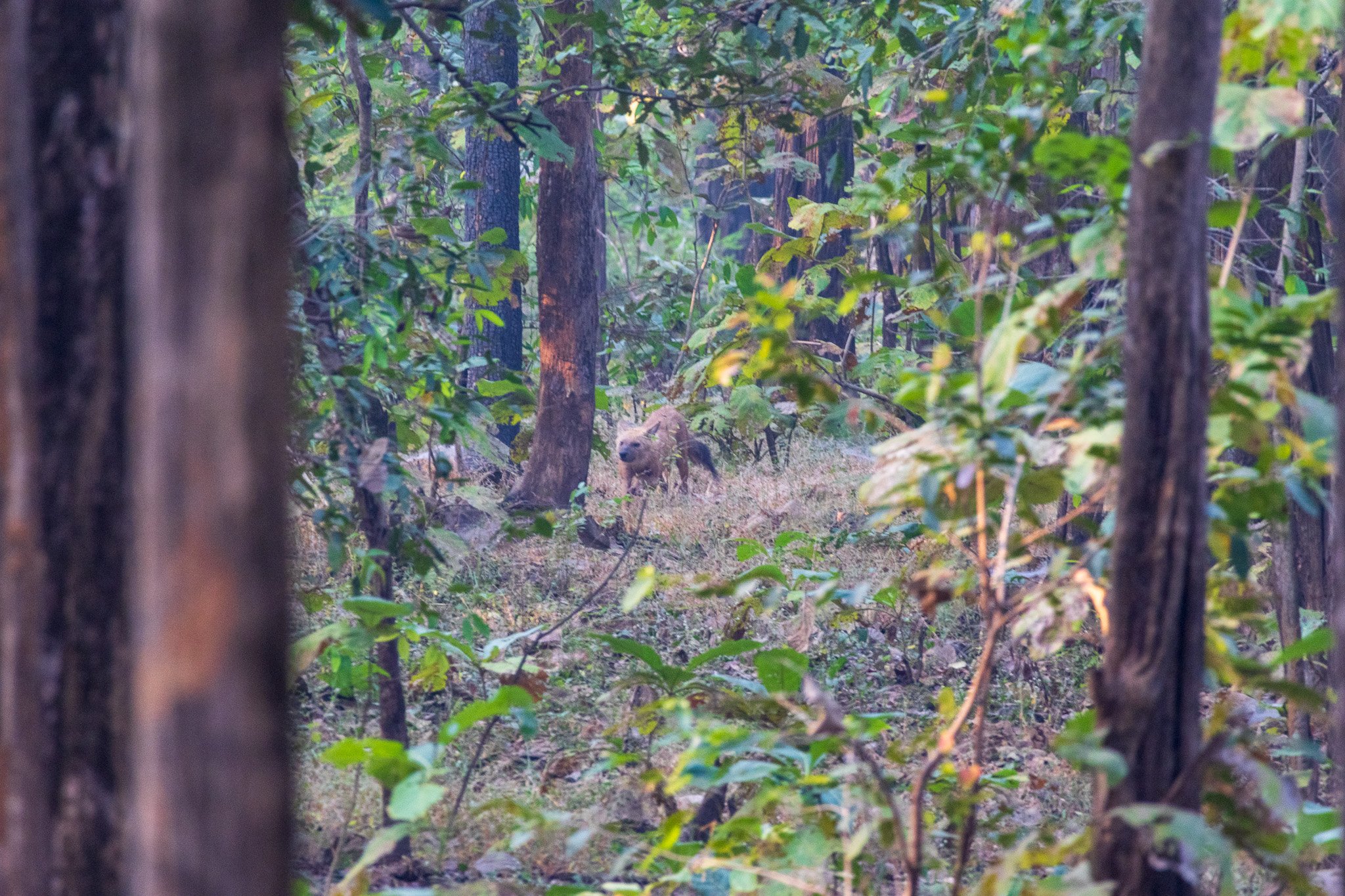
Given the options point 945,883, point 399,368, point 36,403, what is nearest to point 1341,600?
point 36,403

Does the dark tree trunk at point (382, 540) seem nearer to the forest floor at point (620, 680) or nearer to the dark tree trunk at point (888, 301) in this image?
the forest floor at point (620, 680)

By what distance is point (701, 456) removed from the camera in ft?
34.5

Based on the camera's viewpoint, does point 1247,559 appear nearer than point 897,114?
Yes

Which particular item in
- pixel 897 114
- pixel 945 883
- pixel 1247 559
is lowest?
pixel 945 883

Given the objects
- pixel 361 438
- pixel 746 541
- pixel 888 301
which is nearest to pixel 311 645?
pixel 361 438

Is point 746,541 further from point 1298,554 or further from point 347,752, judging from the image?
point 1298,554

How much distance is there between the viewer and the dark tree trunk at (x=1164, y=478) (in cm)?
180

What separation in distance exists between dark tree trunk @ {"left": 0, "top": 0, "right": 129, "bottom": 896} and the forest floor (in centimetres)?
97

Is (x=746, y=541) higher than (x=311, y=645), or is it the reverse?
(x=746, y=541)

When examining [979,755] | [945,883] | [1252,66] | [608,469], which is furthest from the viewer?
[608,469]

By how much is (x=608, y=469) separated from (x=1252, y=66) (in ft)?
31.2

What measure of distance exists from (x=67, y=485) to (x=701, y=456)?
9.12 m

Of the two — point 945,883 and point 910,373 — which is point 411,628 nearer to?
point 945,883

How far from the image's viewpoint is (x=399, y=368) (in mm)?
4281
